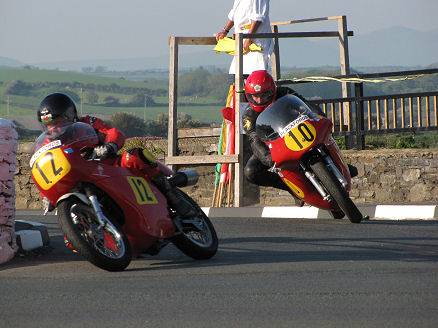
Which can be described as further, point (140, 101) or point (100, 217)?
point (140, 101)

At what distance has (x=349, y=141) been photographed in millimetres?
19578

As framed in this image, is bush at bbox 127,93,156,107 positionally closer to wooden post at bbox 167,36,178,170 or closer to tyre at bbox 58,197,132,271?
wooden post at bbox 167,36,178,170

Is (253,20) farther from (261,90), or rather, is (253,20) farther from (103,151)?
(103,151)

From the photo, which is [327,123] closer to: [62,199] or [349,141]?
[62,199]

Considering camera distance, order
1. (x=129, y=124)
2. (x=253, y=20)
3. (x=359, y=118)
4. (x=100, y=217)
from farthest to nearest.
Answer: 1. (x=129, y=124)
2. (x=359, y=118)
3. (x=253, y=20)
4. (x=100, y=217)

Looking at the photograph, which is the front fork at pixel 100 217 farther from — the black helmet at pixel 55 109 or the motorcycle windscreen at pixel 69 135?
the black helmet at pixel 55 109

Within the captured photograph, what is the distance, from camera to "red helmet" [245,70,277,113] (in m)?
13.9

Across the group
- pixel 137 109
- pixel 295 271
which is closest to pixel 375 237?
pixel 295 271

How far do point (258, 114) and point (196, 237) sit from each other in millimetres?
3307

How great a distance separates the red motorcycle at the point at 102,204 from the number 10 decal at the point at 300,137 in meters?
2.76

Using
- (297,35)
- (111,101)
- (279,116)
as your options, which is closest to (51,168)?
(279,116)

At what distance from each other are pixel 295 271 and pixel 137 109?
65728 millimetres

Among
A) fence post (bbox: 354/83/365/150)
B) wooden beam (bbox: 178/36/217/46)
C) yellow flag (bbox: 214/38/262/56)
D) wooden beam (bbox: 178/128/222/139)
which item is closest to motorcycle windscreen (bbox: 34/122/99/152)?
yellow flag (bbox: 214/38/262/56)

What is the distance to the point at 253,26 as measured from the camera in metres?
17.6
